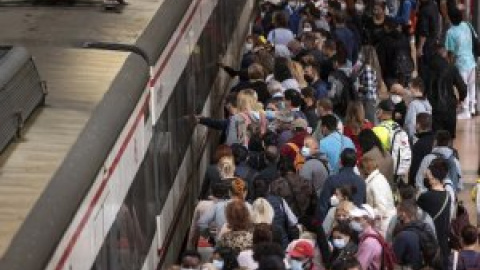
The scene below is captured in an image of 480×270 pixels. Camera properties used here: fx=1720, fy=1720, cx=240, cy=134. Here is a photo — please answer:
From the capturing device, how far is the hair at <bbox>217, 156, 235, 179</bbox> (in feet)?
50.4

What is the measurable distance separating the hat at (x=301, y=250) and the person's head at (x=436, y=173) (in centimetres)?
189

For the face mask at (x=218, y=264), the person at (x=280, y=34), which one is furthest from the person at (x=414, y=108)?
the face mask at (x=218, y=264)

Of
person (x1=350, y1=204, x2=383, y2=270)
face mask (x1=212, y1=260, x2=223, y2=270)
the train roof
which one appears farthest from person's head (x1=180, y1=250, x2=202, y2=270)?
the train roof

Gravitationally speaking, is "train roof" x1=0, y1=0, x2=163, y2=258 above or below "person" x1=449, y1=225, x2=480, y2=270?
above

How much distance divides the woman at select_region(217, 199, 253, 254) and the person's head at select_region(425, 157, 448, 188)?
6.87 ft

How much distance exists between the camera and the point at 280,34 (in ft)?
72.1

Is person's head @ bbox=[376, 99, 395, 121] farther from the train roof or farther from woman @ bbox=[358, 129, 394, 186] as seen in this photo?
the train roof

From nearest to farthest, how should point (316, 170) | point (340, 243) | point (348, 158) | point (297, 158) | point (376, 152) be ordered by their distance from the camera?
point (340, 243) → point (348, 158) → point (316, 170) → point (297, 158) → point (376, 152)

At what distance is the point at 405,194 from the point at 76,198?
5028 mm

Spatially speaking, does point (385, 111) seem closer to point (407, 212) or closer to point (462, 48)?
point (407, 212)

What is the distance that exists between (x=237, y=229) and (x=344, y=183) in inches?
65.9

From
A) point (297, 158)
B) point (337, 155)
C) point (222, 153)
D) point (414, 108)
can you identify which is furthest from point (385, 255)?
point (414, 108)

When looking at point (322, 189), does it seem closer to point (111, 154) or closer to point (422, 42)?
point (111, 154)

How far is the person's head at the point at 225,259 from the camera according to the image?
13547mm
